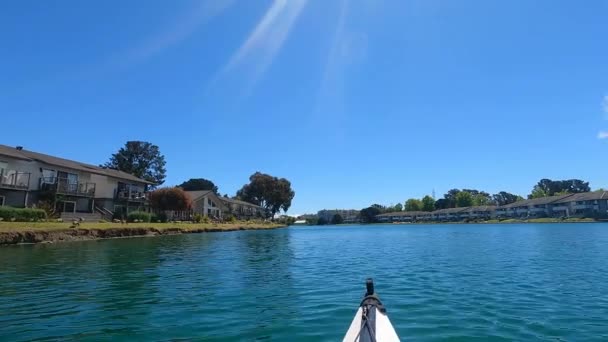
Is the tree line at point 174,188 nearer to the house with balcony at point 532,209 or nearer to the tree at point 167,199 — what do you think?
the tree at point 167,199

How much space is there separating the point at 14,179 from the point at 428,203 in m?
180

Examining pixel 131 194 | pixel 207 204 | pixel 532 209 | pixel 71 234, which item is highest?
pixel 532 209

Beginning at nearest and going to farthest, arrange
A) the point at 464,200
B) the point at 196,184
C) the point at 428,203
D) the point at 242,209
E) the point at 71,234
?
the point at 71,234 < the point at 242,209 < the point at 196,184 < the point at 464,200 < the point at 428,203

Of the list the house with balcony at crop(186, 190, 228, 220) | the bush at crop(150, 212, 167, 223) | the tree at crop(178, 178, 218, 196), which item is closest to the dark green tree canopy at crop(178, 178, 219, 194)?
the tree at crop(178, 178, 218, 196)

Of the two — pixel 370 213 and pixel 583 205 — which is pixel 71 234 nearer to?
pixel 583 205

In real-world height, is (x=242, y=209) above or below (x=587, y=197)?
below

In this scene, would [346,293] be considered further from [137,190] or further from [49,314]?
[137,190]

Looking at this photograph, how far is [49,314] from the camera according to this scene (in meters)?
9.50

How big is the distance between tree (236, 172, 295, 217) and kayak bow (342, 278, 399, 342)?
4616 inches

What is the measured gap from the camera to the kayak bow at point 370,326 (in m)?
4.91

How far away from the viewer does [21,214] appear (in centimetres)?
3447

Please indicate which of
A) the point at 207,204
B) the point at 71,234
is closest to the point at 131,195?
the point at 71,234

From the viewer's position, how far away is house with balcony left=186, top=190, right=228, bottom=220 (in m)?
91.5

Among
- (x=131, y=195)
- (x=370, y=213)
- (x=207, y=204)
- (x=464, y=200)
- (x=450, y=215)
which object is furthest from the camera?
(x=370, y=213)
